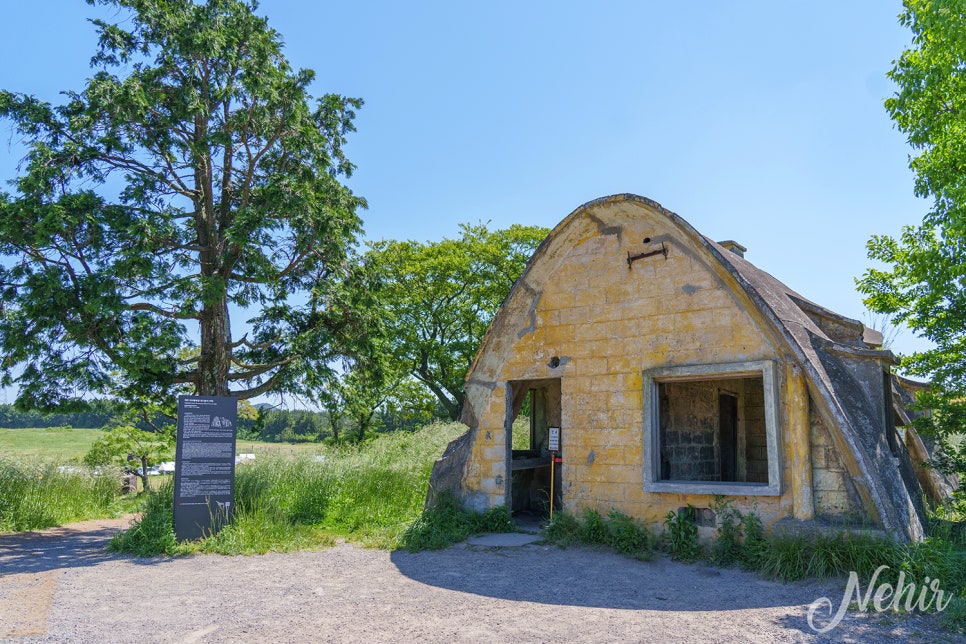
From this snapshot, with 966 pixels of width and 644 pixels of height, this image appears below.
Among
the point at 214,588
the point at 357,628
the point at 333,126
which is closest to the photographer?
the point at 357,628

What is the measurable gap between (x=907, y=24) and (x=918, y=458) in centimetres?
648

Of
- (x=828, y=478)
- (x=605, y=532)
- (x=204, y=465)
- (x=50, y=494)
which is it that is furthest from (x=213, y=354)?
(x=828, y=478)

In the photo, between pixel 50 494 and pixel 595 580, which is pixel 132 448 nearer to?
pixel 50 494

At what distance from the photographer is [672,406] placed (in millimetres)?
10359

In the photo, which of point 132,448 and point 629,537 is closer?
point 629,537

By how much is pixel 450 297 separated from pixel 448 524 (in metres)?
21.5

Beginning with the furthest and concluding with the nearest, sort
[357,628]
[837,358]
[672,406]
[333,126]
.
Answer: [333,126] < [672,406] < [837,358] < [357,628]

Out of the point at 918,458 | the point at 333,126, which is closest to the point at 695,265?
the point at 918,458

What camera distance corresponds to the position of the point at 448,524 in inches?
368

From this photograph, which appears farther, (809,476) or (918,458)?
(918,458)

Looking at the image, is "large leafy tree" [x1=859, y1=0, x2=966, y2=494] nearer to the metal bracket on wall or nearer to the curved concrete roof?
the curved concrete roof

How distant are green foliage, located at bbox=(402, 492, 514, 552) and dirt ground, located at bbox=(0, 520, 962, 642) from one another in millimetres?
371

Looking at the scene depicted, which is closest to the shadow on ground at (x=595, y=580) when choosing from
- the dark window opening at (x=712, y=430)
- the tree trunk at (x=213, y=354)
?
the dark window opening at (x=712, y=430)

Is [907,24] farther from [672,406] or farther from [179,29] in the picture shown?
[179,29]
